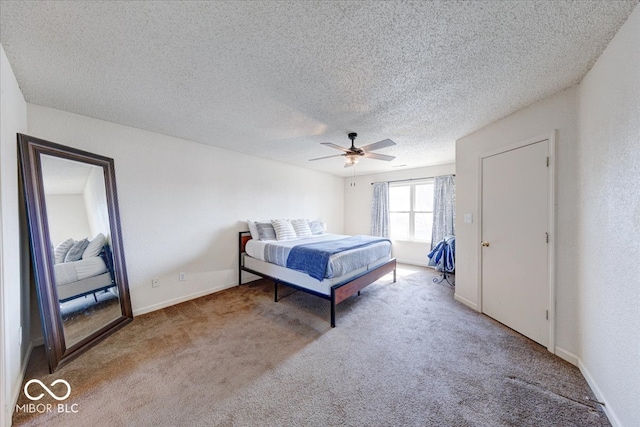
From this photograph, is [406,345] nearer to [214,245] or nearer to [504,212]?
[504,212]

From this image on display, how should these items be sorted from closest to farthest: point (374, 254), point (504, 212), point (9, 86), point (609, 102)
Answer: point (609, 102) → point (9, 86) → point (504, 212) → point (374, 254)

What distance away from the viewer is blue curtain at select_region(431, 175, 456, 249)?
4645mm

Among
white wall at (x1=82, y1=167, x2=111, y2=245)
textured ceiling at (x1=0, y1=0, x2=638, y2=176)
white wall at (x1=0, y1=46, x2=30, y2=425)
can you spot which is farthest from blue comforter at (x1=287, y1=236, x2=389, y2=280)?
white wall at (x1=0, y1=46, x2=30, y2=425)

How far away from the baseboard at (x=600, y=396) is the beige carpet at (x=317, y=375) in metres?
0.05

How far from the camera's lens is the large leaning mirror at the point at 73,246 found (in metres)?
1.79

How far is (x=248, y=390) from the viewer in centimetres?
159

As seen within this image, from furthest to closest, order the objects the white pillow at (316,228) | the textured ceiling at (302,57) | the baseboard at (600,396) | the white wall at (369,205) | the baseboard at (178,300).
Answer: the white wall at (369,205) < the white pillow at (316,228) < the baseboard at (178,300) < the baseboard at (600,396) < the textured ceiling at (302,57)

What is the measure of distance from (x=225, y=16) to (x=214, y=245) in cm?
307

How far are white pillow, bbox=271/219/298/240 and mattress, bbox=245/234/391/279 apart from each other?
0.39 m

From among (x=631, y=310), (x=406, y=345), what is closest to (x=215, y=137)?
(x=406, y=345)

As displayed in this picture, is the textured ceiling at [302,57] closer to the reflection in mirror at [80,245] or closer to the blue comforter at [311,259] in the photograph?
the reflection in mirror at [80,245]

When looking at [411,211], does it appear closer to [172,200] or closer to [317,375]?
[317,375]

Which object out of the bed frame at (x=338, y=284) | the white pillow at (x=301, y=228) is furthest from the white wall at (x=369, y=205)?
the white pillow at (x=301, y=228)

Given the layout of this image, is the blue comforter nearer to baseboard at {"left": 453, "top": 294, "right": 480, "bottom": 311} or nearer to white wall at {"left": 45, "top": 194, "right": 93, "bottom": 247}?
baseboard at {"left": 453, "top": 294, "right": 480, "bottom": 311}
